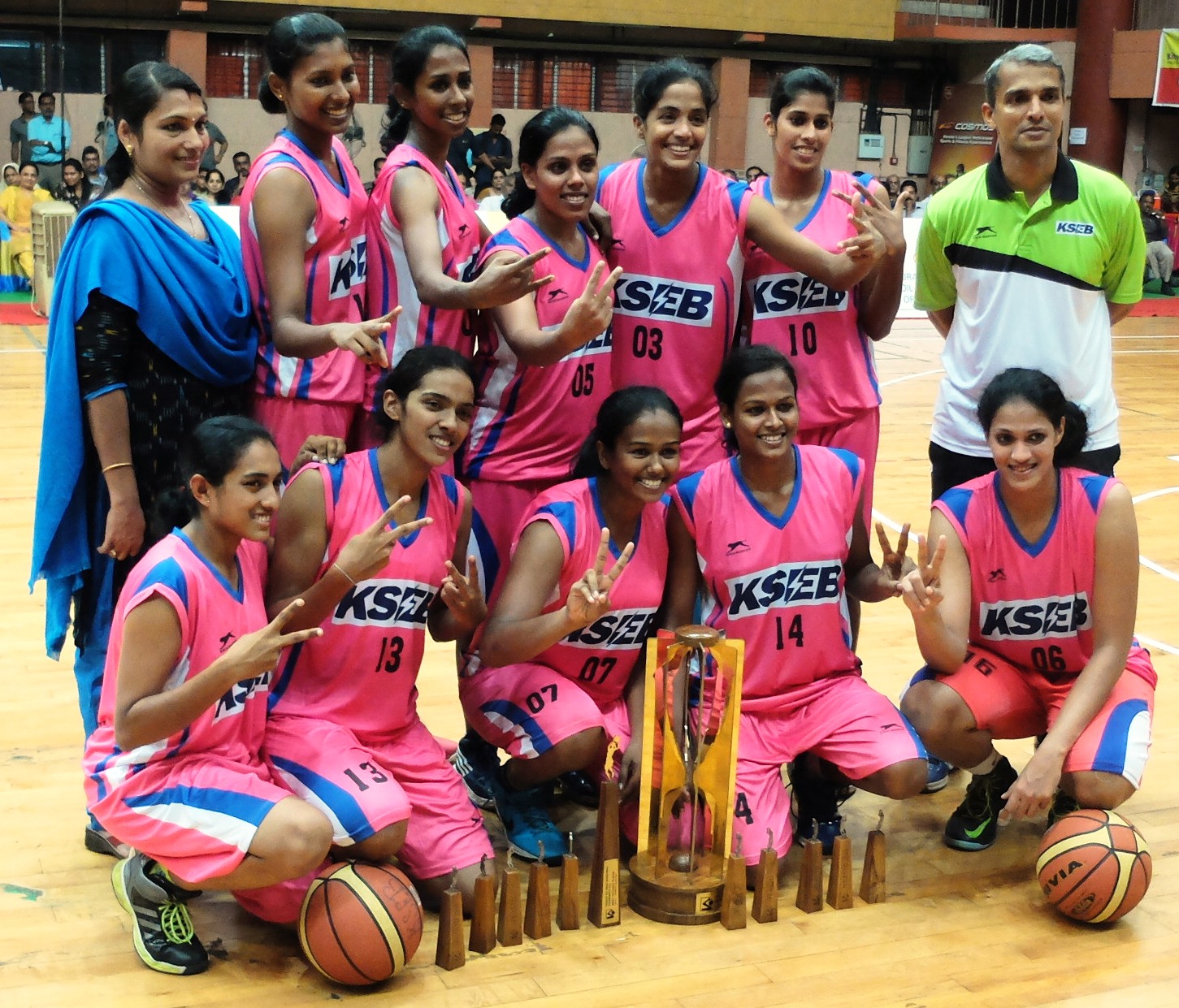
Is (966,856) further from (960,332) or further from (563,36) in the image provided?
(563,36)

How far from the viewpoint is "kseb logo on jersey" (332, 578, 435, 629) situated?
3.20 meters

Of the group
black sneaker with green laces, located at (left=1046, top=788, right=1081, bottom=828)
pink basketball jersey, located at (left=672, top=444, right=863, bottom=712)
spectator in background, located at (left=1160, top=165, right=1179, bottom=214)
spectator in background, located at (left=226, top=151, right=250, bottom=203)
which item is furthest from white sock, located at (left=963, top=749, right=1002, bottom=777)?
spectator in background, located at (left=1160, top=165, right=1179, bottom=214)

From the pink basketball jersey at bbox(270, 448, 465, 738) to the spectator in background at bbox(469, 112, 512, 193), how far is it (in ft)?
39.3

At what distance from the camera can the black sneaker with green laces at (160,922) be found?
290 cm

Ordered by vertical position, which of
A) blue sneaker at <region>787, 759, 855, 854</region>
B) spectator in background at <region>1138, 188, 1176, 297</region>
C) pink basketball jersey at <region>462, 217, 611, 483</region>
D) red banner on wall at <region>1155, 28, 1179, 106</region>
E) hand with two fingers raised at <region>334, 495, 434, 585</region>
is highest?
red banner on wall at <region>1155, 28, 1179, 106</region>

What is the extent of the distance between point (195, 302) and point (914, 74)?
2063cm

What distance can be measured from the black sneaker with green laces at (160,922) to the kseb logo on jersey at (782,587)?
1403 mm

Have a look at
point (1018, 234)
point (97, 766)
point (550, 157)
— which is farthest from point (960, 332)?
point (97, 766)

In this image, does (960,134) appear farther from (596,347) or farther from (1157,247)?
(596,347)

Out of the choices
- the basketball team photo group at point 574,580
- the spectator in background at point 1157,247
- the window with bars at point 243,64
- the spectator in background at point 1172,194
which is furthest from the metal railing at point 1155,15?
the basketball team photo group at point 574,580

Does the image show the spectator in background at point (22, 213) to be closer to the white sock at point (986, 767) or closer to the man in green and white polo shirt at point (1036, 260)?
the man in green and white polo shirt at point (1036, 260)

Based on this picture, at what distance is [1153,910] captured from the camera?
3232 millimetres

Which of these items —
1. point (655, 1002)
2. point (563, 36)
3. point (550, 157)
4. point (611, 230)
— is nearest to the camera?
point (655, 1002)

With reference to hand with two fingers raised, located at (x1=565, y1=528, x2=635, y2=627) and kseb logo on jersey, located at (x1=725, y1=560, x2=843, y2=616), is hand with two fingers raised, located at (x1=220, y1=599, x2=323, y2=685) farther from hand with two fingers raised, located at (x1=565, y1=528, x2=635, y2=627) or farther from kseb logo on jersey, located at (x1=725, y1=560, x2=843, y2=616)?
kseb logo on jersey, located at (x1=725, y1=560, x2=843, y2=616)
